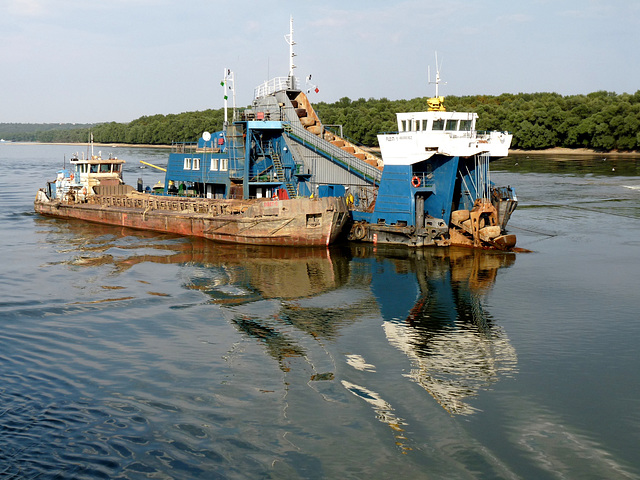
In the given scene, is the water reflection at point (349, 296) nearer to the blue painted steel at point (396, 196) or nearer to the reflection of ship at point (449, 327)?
the reflection of ship at point (449, 327)

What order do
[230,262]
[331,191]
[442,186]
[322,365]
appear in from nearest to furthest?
[322,365]
[230,262]
[442,186]
[331,191]

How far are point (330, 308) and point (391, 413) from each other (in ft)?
31.4

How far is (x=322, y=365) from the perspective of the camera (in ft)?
61.9

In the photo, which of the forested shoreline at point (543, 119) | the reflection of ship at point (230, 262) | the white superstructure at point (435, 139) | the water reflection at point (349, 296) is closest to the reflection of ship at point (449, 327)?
the water reflection at point (349, 296)

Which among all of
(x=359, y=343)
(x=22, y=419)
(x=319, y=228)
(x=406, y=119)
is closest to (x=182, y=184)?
(x=319, y=228)

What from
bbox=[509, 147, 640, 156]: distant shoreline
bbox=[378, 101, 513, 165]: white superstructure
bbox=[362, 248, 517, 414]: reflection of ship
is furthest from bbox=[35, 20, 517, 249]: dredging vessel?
bbox=[509, 147, 640, 156]: distant shoreline

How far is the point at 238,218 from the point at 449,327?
18120mm

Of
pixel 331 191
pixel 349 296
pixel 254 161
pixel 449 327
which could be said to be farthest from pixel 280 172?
pixel 449 327

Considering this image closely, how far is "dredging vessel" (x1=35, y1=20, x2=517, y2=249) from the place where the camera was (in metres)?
35.6

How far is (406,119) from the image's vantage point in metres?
36.1

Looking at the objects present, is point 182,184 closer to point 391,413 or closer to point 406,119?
point 406,119

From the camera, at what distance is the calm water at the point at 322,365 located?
45.7 ft

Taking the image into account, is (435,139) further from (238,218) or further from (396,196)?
(238,218)

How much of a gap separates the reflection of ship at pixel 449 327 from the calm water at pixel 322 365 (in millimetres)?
96
